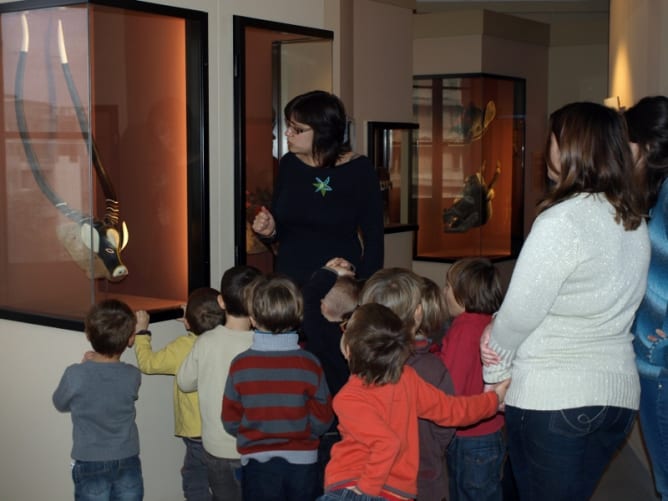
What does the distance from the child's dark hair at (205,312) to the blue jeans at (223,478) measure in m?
0.50

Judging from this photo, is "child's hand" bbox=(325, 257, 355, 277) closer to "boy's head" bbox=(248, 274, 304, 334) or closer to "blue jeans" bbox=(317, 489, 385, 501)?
"boy's head" bbox=(248, 274, 304, 334)

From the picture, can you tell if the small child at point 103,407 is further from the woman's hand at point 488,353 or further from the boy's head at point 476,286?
the woman's hand at point 488,353

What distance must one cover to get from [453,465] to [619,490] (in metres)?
1.78

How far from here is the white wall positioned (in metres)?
4.16

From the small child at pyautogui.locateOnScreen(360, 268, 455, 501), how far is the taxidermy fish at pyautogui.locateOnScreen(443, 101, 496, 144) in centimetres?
786

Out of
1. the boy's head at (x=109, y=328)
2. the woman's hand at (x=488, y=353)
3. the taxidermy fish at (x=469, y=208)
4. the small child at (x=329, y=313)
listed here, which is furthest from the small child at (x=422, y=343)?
the taxidermy fish at (x=469, y=208)

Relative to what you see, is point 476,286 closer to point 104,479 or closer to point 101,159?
point 104,479

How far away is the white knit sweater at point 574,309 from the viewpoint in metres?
2.33

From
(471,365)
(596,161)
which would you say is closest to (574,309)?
(596,161)

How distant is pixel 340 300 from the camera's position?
3389 millimetres

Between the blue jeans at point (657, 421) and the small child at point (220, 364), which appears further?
the small child at point (220, 364)

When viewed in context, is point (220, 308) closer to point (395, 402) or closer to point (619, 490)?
point (395, 402)

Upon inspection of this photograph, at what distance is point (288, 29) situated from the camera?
15.4 ft

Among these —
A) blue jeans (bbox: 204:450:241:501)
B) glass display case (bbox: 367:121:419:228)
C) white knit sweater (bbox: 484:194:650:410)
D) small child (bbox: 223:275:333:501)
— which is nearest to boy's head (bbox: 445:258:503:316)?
small child (bbox: 223:275:333:501)
